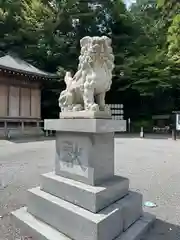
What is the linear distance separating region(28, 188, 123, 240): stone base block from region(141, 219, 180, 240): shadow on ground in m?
0.40

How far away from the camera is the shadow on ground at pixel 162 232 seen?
246 centimetres

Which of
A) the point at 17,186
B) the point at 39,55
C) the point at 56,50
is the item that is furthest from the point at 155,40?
the point at 17,186

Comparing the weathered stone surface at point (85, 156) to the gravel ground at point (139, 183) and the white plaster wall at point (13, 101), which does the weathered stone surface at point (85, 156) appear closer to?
the gravel ground at point (139, 183)

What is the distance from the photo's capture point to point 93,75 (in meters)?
2.48

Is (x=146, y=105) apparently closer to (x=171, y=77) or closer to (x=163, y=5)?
(x=171, y=77)

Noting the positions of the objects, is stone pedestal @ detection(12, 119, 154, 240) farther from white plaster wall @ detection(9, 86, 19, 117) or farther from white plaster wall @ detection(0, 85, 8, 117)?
white plaster wall @ detection(9, 86, 19, 117)

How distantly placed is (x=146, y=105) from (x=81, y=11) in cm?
890

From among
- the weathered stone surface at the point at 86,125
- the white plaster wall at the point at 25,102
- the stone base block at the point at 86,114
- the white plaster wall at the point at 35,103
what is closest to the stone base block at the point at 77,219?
the weathered stone surface at the point at 86,125

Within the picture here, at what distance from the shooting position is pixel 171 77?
15367 millimetres

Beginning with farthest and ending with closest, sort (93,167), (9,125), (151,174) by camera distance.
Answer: (9,125), (151,174), (93,167)

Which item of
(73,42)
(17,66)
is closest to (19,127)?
(17,66)

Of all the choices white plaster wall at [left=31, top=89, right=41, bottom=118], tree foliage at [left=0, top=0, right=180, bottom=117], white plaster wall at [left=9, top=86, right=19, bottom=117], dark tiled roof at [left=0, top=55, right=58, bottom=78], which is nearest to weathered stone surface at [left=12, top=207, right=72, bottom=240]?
dark tiled roof at [left=0, top=55, right=58, bottom=78]

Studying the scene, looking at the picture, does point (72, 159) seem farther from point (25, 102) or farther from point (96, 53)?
point (25, 102)

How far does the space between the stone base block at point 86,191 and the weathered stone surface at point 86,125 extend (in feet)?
1.81
